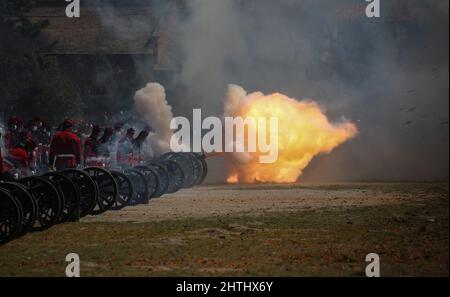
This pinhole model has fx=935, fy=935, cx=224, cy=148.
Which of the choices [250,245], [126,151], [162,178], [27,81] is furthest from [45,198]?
[27,81]

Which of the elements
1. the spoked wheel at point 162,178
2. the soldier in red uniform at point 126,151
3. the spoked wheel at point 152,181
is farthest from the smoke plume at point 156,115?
the spoked wheel at point 152,181

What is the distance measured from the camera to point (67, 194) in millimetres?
18016

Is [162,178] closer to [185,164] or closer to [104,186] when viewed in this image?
[185,164]

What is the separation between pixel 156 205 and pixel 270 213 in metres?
3.87

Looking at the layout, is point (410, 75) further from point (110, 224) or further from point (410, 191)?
point (110, 224)

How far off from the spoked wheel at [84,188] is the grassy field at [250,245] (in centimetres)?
38

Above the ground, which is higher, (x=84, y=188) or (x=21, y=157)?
(x=21, y=157)

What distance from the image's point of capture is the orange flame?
103 feet

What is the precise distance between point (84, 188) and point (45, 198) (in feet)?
5.46

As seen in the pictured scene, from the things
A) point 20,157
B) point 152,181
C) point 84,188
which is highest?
point 20,157

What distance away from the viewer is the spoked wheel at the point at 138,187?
22.6 metres

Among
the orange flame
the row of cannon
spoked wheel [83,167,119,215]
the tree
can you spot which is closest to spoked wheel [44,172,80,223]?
the row of cannon
